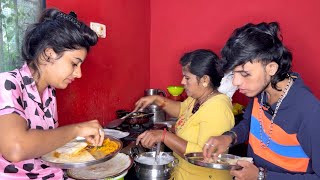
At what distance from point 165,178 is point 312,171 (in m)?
0.81

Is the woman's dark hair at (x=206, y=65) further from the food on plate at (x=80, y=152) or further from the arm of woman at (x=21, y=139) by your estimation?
the arm of woman at (x=21, y=139)

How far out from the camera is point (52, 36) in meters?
1.25

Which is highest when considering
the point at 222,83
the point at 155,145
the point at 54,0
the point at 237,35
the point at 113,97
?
the point at 54,0

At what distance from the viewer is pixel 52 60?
1.27m

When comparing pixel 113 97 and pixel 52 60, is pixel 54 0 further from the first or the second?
pixel 113 97

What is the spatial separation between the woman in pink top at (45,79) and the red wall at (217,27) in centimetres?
216

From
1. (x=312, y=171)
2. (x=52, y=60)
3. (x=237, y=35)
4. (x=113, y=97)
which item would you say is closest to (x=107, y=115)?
(x=113, y=97)

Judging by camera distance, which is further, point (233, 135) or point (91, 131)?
point (233, 135)

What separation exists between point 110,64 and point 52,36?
4.27 feet

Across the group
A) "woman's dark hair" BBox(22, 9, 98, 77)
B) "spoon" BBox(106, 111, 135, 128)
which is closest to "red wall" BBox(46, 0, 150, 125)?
"spoon" BBox(106, 111, 135, 128)

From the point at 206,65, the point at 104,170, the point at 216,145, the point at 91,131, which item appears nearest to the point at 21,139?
the point at 91,131

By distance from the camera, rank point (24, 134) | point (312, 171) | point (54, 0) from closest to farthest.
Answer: point (24, 134) < point (312, 171) < point (54, 0)

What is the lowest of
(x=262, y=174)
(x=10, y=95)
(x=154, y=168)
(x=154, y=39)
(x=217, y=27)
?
(x=154, y=168)

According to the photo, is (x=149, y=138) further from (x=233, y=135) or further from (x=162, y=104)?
(x=162, y=104)
